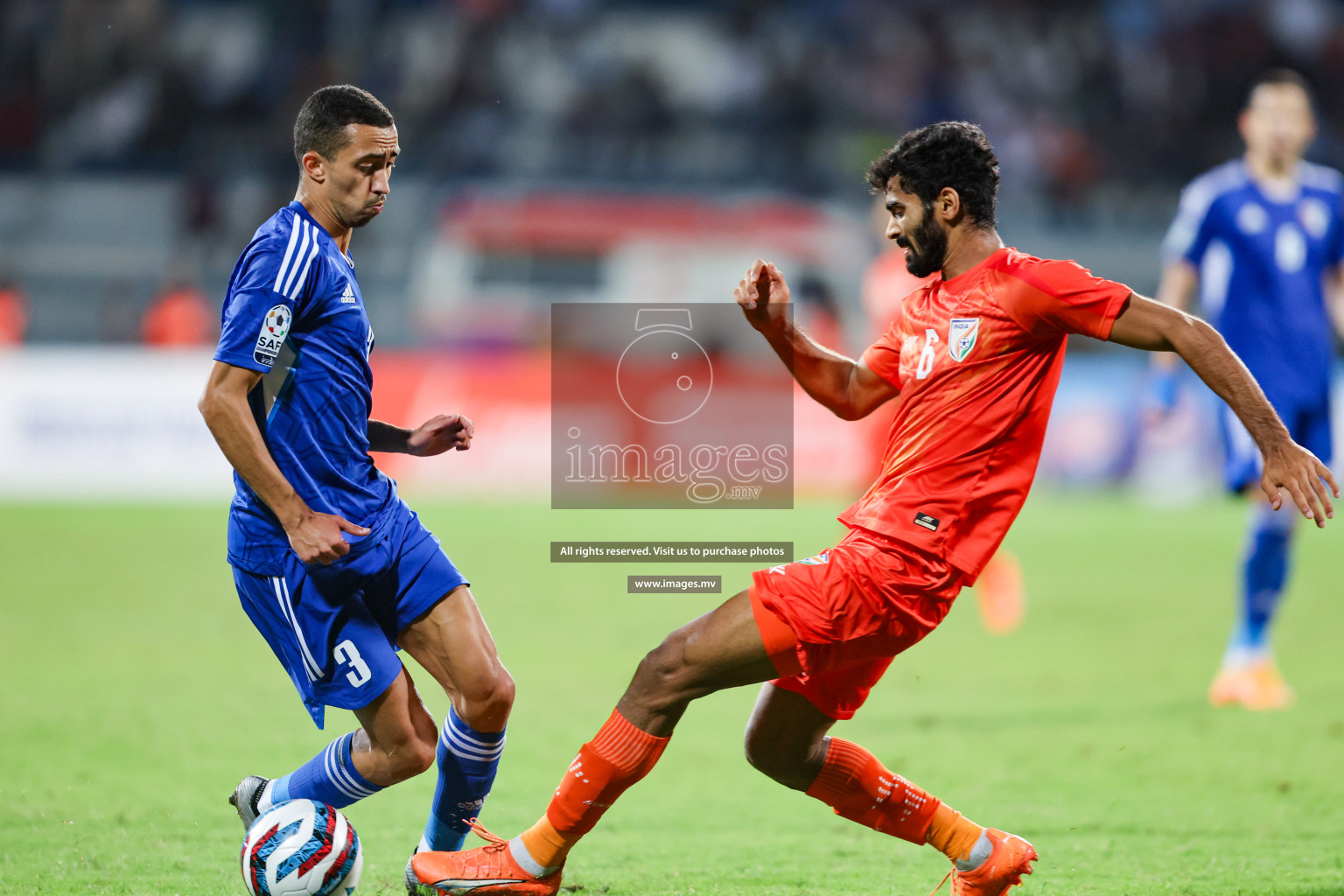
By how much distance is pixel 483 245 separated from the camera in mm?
20750

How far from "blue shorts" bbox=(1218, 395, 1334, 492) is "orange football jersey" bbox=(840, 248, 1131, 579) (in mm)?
3670

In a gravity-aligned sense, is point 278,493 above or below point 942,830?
above

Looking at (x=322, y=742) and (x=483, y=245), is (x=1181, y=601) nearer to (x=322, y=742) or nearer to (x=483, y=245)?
(x=322, y=742)

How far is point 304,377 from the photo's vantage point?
381cm

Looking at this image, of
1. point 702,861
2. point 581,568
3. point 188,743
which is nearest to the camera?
point 702,861

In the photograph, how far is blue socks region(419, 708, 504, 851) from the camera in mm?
4047

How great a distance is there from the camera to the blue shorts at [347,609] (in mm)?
3834

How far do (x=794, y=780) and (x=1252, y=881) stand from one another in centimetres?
150

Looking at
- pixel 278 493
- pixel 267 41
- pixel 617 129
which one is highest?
pixel 267 41

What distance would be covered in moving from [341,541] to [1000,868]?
2.08 m

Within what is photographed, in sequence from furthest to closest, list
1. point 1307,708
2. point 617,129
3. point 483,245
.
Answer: point 617,129 → point 483,245 → point 1307,708

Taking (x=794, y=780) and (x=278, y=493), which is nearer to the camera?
(x=278, y=493)

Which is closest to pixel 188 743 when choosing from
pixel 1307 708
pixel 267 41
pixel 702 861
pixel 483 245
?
pixel 702 861


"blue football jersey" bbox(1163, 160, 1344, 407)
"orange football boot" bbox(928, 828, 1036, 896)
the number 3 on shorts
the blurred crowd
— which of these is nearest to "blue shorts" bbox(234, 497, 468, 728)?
the number 3 on shorts
